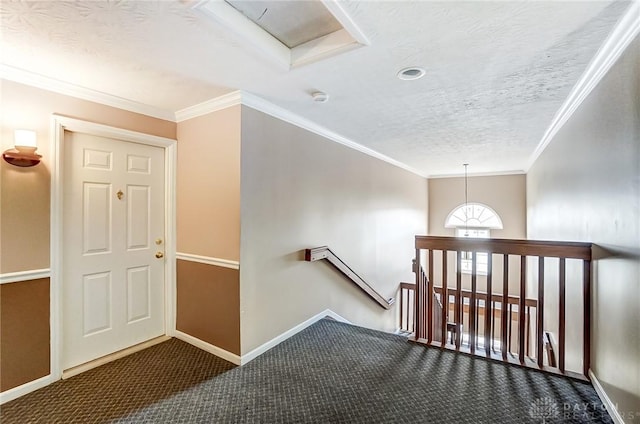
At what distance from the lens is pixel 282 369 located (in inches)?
90.2

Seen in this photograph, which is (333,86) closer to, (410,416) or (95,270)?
(410,416)

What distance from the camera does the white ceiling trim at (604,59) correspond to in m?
1.39

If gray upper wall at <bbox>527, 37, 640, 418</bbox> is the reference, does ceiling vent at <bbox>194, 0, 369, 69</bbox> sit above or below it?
above

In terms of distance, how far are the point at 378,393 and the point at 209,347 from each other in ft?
4.95

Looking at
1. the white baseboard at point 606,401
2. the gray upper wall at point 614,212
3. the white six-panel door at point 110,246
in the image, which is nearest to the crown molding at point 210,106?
the white six-panel door at point 110,246

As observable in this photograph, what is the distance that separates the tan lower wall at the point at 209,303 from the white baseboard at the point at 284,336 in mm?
102

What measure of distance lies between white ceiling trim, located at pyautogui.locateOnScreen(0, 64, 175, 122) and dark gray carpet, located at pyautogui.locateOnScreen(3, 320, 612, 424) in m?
2.29

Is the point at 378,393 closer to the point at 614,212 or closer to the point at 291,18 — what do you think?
the point at 614,212

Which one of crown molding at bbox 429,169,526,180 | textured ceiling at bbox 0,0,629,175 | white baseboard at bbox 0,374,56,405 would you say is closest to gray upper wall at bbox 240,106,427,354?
textured ceiling at bbox 0,0,629,175

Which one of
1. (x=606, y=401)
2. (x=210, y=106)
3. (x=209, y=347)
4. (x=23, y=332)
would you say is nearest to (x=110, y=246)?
(x=23, y=332)

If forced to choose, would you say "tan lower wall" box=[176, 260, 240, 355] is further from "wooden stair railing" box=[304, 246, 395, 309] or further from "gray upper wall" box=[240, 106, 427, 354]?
"wooden stair railing" box=[304, 246, 395, 309]

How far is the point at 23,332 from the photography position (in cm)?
200

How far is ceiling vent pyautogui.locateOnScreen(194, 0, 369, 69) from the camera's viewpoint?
1.47 m

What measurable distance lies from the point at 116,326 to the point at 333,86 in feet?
8.91
